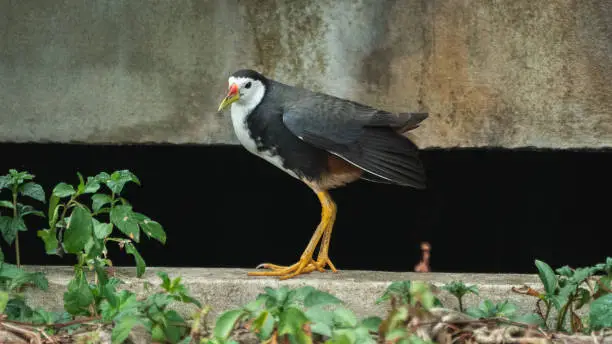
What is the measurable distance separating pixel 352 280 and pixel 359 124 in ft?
2.22

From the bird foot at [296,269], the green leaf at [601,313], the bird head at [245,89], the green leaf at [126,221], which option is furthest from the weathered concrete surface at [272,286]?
the green leaf at [601,313]

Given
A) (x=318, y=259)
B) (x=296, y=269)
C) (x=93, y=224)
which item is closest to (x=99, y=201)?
(x=93, y=224)

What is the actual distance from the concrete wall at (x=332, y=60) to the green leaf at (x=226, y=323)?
2270 mm

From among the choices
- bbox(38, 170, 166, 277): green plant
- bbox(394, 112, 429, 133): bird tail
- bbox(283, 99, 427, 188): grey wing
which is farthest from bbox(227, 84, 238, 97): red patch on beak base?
bbox(38, 170, 166, 277): green plant

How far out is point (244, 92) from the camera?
3992 millimetres

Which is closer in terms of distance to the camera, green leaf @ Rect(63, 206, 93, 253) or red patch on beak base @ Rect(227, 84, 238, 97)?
green leaf @ Rect(63, 206, 93, 253)

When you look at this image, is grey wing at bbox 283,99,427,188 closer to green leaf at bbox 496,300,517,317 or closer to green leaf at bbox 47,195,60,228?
green leaf at bbox 47,195,60,228

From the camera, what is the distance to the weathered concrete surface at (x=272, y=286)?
137 inches

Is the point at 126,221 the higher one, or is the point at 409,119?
the point at 409,119

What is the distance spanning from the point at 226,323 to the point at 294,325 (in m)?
0.15

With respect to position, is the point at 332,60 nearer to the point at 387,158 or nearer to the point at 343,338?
the point at 387,158

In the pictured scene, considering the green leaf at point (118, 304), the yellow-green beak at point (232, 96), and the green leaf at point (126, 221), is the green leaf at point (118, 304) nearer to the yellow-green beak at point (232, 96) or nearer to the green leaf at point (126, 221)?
the green leaf at point (126, 221)

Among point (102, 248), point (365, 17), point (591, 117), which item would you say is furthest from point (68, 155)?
point (591, 117)

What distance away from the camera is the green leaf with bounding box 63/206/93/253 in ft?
10.1
